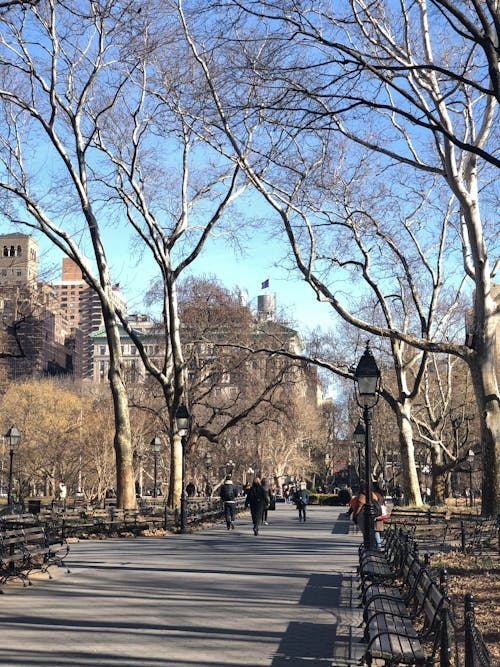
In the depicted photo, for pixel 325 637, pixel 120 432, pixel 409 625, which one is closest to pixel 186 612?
pixel 325 637

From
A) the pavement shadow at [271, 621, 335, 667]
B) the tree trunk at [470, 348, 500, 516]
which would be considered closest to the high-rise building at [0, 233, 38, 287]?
the tree trunk at [470, 348, 500, 516]

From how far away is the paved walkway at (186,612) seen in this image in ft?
26.9

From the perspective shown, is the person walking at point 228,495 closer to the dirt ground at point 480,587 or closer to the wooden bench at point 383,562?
the dirt ground at point 480,587

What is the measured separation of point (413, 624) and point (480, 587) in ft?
11.5

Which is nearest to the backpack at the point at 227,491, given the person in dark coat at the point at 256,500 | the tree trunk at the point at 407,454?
the person in dark coat at the point at 256,500

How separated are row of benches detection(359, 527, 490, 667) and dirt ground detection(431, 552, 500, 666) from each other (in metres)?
0.35

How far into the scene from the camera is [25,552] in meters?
13.6

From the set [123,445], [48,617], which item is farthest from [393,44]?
[123,445]

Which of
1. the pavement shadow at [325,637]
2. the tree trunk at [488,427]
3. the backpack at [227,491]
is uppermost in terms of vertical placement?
the tree trunk at [488,427]

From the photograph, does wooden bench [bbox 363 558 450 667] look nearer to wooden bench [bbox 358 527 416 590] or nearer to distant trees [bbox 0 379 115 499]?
wooden bench [bbox 358 527 416 590]

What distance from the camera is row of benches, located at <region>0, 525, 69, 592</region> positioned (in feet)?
43.0

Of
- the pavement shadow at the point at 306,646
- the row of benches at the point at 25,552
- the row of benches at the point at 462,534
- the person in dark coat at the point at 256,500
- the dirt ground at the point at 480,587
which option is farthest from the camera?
the person in dark coat at the point at 256,500

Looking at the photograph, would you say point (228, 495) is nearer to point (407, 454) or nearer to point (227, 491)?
point (227, 491)

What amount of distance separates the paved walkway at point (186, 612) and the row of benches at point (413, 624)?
18.6 inches
